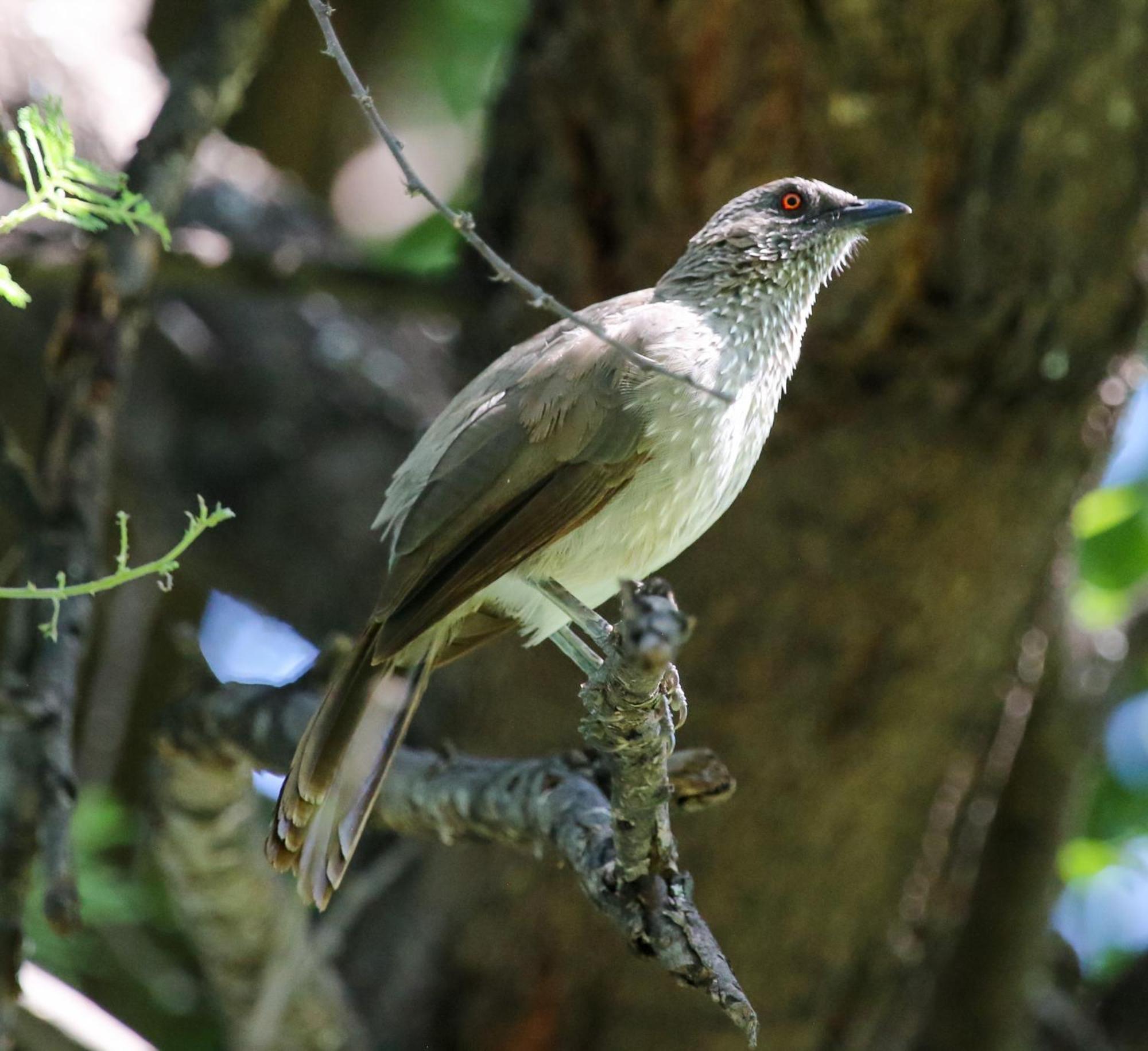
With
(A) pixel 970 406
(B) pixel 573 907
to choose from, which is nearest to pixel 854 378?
(A) pixel 970 406

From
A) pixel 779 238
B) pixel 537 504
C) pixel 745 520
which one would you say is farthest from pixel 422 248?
pixel 537 504

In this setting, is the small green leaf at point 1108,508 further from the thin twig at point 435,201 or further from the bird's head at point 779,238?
the thin twig at point 435,201

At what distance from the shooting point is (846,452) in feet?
16.6

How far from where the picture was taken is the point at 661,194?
4.96 meters

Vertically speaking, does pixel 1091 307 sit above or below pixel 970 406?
above

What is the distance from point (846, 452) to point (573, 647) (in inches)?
60.4

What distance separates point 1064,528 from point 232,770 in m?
3.11

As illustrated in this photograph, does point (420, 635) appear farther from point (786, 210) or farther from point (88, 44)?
point (88, 44)

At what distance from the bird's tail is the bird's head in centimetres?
137

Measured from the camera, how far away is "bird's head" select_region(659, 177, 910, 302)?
4.03 m

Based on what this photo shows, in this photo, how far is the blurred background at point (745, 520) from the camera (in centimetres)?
460

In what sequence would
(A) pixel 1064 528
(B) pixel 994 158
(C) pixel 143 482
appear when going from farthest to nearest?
(C) pixel 143 482
(A) pixel 1064 528
(B) pixel 994 158

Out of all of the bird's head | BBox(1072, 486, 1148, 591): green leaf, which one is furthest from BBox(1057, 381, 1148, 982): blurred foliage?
the bird's head

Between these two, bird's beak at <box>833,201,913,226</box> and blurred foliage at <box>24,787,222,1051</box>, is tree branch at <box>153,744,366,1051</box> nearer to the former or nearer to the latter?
blurred foliage at <box>24,787,222,1051</box>
